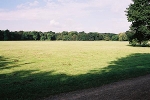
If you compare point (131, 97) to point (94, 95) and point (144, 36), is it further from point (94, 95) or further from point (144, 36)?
point (144, 36)

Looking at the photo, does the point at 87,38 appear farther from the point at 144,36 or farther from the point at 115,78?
the point at 115,78

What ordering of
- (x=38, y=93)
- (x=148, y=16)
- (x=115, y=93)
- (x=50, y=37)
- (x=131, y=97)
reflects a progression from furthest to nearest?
(x=50, y=37)
(x=148, y=16)
(x=38, y=93)
(x=115, y=93)
(x=131, y=97)

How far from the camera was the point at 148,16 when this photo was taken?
6284cm

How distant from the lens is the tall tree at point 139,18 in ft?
208

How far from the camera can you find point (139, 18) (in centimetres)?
6500

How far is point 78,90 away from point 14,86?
4843 millimetres

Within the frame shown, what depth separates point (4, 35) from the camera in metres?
158

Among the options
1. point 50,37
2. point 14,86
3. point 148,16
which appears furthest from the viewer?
point 50,37

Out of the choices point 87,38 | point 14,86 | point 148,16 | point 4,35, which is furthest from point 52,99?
point 87,38

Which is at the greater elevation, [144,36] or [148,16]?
[148,16]

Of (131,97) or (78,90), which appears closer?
(131,97)

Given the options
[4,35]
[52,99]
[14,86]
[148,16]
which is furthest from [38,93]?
[4,35]

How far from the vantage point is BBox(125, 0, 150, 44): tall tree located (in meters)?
63.4

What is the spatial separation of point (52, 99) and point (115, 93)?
11.8ft
